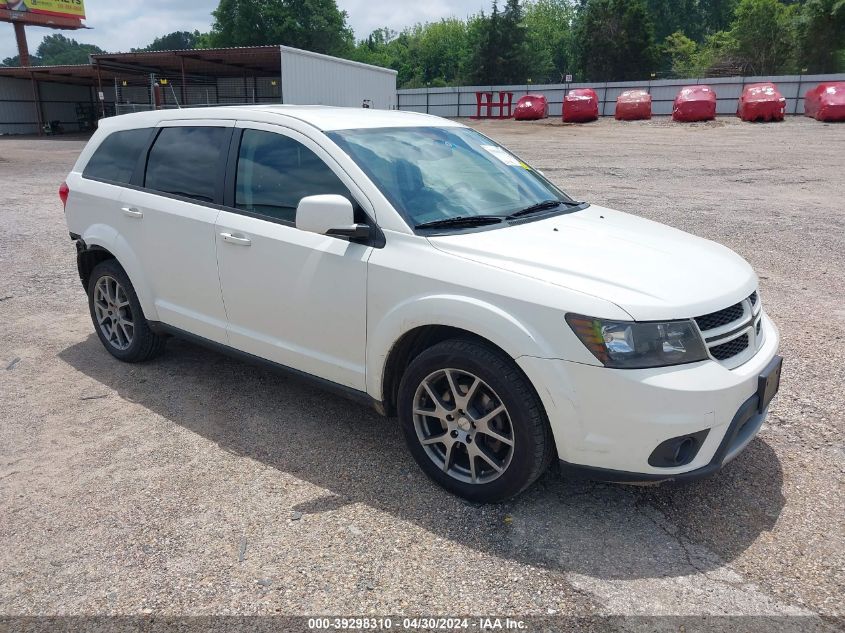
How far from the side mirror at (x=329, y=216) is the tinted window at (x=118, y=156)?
2.09 metres

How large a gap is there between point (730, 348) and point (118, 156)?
4.29 metres

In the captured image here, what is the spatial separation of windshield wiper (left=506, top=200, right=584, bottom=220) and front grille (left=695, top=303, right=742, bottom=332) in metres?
1.17

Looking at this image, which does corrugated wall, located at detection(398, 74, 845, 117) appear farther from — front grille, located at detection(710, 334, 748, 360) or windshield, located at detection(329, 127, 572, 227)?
front grille, located at detection(710, 334, 748, 360)

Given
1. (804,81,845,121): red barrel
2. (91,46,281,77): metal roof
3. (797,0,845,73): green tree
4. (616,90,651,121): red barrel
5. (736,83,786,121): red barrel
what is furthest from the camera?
(797,0,845,73): green tree

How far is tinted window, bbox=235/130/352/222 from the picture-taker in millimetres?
3660

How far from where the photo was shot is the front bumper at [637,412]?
2.68 metres

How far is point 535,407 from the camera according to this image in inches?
113

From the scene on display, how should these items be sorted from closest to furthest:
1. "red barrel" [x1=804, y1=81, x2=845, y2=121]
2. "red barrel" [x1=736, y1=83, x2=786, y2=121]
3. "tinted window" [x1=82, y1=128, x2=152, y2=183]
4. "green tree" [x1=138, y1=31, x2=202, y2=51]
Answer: "tinted window" [x1=82, y1=128, x2=152, y2=183] < "red barrel" [x1=804, y1=81, x2=845, y2=121] < "red barrel" [x1=736, y1=83, x2=786, y2=121] < "green tree" [x1=138, y1=31, x2=202, y2=51]

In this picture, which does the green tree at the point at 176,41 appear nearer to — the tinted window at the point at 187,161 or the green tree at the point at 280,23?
the green tree at the point at 280,23

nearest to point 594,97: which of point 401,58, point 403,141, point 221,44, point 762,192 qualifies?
point 762,192

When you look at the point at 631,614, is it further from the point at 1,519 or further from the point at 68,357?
the point at 68,357

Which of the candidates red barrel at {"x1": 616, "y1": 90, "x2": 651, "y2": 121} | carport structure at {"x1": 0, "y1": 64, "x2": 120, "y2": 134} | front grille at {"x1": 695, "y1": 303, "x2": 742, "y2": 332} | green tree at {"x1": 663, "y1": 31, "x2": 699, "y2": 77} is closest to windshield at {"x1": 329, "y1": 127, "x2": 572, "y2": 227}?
front grille at {"x1": 695, "y1": 303, "x2": 742, "y2": 332}

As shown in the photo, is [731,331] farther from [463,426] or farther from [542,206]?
[542,206]

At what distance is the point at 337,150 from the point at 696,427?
7.37ft
